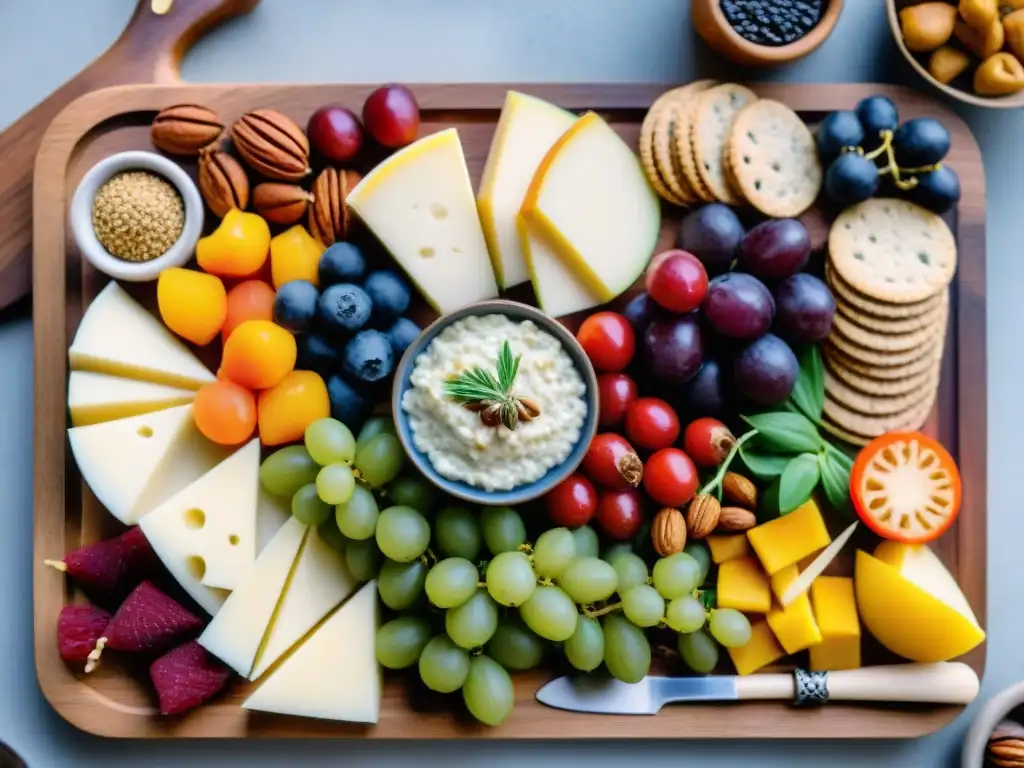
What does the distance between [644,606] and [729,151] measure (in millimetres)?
678

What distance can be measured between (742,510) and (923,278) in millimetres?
441

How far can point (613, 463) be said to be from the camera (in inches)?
53.4

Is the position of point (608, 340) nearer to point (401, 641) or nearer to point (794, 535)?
point (794, 535)

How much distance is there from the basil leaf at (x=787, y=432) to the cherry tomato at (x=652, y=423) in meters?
0.12

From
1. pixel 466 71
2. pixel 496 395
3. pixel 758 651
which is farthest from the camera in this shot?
pixel 466 71

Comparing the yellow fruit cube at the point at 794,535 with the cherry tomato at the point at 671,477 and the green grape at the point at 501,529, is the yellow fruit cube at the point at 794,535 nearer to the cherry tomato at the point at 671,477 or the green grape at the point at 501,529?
the cherry tomato at the point at 671,477

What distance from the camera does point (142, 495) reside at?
1388 millimetres

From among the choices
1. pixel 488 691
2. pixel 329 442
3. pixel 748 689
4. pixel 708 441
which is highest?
pixel 329 442

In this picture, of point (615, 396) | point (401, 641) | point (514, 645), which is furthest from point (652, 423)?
point (401, 641)

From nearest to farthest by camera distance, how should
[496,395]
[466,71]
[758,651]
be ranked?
[496,395] < [758,651] < [466,71]

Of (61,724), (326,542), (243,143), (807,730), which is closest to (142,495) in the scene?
(326,542)

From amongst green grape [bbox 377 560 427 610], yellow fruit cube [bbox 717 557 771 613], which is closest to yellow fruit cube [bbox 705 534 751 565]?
yellow fruit cube [bbox 717 557 771 613]

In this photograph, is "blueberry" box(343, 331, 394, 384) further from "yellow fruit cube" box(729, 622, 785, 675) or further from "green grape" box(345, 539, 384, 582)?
"yellow fruit cube" box(729, 622, 785, 675)

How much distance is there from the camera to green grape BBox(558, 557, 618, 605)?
130 cm
